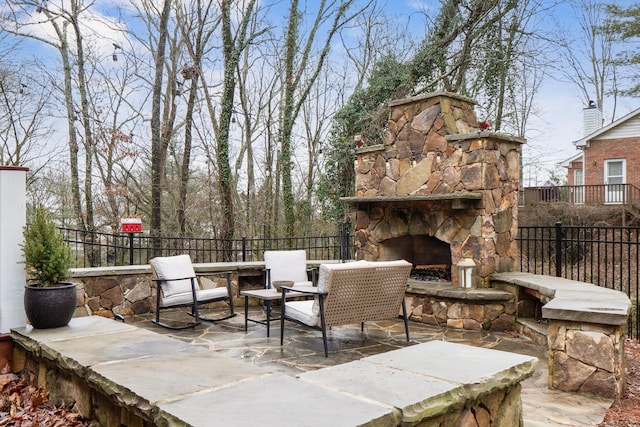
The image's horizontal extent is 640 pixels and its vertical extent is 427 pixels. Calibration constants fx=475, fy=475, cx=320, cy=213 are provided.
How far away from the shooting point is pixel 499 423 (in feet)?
7.30

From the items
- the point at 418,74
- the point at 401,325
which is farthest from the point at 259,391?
the point at 418,74

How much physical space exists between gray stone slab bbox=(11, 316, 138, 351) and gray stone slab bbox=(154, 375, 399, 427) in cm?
188

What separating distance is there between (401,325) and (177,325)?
2735mm

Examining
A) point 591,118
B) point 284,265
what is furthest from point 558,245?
point 591,118

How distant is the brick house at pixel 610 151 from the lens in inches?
642

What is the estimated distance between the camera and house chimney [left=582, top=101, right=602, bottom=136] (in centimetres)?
1767

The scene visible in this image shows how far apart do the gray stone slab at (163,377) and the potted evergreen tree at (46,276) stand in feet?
4.38

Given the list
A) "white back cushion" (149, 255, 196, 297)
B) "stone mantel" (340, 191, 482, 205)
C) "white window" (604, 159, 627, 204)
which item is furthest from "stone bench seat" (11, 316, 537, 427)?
"white window" (604, 159, 627, 204)

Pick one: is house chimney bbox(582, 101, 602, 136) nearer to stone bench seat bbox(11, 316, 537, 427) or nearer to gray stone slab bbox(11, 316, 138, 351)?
stone bench seat bbox(11, 316, 537, 427)

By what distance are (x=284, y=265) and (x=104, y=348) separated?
133 inches

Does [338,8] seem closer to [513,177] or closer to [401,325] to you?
[513,177]

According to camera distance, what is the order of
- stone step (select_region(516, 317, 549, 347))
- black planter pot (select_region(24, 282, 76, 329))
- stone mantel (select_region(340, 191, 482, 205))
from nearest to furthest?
black planter pot (select_region(24, 282, 76, 329)) → stone step (select_region(516, 317, 549, 347)) → stone mantel (select_region(340, 191, 482, 205))

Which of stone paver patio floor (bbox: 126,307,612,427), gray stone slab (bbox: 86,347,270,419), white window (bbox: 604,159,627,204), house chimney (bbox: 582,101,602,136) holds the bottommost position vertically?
stone paver patio floor (bbox: 126,307,612,427)

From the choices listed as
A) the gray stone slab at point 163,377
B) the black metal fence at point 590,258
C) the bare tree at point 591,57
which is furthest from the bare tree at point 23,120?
the bare tree at point 591,57
